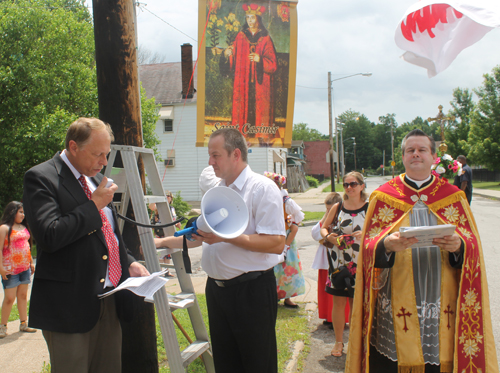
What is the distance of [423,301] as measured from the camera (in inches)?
111

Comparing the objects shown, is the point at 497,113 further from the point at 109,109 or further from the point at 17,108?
the point at 109,109

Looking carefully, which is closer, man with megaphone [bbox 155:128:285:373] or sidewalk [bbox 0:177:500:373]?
man with megaphone [bbox 155:128:285:373]

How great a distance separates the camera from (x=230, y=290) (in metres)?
2.68

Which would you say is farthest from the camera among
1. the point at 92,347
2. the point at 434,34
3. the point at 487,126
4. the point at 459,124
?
the point at 459,124

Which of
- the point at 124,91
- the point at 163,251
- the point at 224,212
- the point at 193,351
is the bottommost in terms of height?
the point at 193,351

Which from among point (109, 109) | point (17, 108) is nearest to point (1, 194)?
point (17, 108)

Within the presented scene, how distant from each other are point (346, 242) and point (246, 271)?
1.97 m

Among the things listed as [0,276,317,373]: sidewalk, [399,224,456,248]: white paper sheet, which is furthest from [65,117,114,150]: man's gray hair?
[0,276,317,373]: sidewalk

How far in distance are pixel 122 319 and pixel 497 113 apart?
132 ft

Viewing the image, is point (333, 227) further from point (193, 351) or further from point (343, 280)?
point (193, 351)

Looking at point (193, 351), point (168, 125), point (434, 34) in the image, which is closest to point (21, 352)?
point (193, 351)

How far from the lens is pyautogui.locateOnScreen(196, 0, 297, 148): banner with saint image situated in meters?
4.84

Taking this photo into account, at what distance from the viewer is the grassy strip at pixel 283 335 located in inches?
153

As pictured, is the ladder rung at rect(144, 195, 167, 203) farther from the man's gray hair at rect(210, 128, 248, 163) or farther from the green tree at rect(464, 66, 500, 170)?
the green tree at rect(464, 66, 500, 170)
